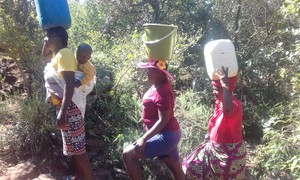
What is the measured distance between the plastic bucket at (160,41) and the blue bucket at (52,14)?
768 mm

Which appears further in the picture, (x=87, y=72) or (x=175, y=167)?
(x=87, y=72)

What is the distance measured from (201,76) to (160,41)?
275cm

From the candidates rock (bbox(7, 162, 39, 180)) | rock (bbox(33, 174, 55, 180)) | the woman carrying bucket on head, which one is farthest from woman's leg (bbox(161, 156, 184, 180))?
rock (bbox(7, 162, 39, 180))

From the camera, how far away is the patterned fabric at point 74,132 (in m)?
2.83

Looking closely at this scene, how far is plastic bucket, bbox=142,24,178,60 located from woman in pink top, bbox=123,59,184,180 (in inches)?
2.8

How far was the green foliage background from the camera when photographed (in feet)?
12.5

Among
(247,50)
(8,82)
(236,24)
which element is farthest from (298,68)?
(8,82)

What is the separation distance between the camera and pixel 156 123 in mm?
2523

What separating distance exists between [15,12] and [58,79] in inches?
74.9

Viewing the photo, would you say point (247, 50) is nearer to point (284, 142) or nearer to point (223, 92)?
point (284, 142)

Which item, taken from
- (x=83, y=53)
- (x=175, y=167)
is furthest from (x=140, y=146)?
(x=83, y=53)

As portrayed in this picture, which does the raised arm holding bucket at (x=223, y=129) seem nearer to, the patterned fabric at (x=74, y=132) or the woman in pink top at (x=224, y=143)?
the woman in pink top at (x=224, y=143)

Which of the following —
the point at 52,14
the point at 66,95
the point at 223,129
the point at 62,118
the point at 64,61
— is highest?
the point at 52,14

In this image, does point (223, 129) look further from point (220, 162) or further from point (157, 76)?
point (157, 76)
